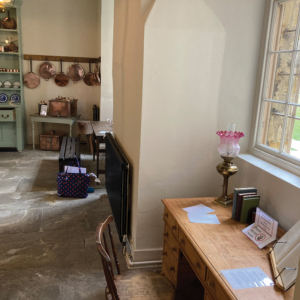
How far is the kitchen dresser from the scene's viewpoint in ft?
21.2

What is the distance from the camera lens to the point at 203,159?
8.71ft

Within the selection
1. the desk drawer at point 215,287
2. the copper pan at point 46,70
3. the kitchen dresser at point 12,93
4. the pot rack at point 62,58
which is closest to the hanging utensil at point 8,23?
the kitchen dresser at point 12,93

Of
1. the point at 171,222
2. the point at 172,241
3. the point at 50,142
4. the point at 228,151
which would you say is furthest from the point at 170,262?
the point at 50,142

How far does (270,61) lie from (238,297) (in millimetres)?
1795

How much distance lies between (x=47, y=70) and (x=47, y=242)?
493cm

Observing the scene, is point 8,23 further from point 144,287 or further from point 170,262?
point 144,287

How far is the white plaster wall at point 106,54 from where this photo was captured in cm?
616

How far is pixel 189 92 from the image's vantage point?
2496mm

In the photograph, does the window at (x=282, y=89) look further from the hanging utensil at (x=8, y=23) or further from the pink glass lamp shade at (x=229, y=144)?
the hanging utensil at (x=8, y=23)

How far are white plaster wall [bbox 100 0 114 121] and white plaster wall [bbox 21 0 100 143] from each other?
1.99ft

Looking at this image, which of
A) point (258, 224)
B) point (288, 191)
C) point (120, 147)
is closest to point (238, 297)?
point (258, 224)

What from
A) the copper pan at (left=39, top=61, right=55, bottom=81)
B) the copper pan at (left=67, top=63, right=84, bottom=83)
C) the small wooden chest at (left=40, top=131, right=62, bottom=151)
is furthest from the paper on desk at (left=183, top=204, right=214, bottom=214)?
the copper pan at (left=39, top=61, right=55, bottom=81)

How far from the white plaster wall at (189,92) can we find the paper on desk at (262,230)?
0.84 metres

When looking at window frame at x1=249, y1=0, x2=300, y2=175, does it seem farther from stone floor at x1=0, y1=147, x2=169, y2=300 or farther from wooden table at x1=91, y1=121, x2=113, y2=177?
wooden table at x1=91, y1=121, x2=113, y2=177
